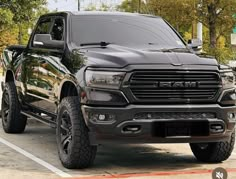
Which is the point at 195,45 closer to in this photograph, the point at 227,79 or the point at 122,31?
the point at 122,31

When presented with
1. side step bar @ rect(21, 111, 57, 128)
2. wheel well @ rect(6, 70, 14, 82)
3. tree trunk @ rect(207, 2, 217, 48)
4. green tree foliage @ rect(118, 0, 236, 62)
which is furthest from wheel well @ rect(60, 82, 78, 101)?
tree trunk @ rect(207, 2, 217, 48)

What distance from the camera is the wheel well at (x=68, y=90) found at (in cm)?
664

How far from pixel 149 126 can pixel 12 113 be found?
11.9ft

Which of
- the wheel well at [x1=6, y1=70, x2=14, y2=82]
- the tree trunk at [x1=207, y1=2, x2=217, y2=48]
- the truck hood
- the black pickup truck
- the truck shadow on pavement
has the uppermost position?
the truck hood

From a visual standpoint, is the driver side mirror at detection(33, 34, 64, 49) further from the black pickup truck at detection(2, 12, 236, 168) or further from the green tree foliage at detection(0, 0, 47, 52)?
the green tree foliage at detection(0, 0, 47, 52)

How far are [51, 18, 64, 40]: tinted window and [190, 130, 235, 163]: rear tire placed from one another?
242 cm

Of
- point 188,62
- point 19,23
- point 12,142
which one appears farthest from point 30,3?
point 188,62

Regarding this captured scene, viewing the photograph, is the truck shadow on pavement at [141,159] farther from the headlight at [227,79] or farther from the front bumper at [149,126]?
the headlight at [227,79]

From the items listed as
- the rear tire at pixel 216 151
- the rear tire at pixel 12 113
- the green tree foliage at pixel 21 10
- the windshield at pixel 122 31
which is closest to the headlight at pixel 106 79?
the windshield at pixel 122 31

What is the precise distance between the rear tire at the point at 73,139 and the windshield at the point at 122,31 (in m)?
1.08

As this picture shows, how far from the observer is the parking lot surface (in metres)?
6.25

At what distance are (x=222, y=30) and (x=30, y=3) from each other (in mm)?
12093

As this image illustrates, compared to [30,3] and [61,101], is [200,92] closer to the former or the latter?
[61,101]

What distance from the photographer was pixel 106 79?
6.01 m
